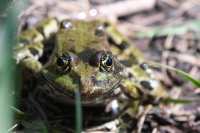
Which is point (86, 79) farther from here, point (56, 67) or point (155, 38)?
point (155, 38)

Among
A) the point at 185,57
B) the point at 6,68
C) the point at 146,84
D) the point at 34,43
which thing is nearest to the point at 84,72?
the point at 146,84

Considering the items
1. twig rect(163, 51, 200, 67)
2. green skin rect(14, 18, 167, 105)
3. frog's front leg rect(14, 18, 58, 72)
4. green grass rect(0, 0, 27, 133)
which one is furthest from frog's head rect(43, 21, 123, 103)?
green grass rect(0, 0, 27, 133)

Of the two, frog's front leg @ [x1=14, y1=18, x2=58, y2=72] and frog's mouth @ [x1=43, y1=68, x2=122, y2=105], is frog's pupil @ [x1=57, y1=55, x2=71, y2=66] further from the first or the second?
frog's front leg @ [x1=14, y1=18, x2=58, y2=72]

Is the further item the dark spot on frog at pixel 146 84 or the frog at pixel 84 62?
the dark spot on frog at pixel 146 84

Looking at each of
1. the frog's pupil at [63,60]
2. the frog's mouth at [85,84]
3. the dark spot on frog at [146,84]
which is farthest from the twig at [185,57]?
the frog's pupil at [63,60]

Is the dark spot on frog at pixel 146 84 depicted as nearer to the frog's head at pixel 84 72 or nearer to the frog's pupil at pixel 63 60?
the frog's head at pixel 84 72

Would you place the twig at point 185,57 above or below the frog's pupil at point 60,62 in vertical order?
below

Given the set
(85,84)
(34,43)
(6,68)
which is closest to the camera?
(6,68)

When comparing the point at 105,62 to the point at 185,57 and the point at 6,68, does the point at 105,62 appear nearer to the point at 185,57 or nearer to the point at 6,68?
the point at 185,57
